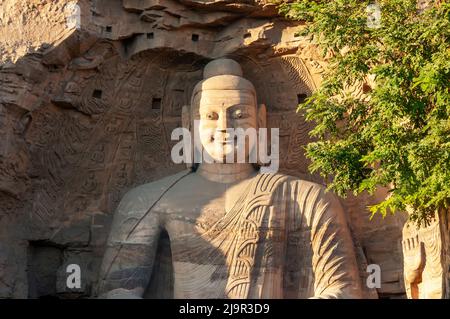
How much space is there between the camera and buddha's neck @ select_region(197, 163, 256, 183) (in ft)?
41.5

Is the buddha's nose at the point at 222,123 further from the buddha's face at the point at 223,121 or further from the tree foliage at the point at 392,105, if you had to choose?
the tree foliage at the point at 392,105

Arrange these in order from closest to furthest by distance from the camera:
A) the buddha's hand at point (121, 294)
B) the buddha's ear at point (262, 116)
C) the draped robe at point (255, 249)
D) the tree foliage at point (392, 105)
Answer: the tree foliage at point (392, 105) < the buddha's hand at point (121, 294) < the draped robe at point (255, 249) < the buddha's ear at point (262, 116)

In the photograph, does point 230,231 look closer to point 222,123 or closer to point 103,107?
point 222,123

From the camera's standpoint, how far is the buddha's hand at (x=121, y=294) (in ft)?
39.0

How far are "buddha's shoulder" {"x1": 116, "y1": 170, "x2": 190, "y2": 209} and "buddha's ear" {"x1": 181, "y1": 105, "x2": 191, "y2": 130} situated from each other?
544 mm

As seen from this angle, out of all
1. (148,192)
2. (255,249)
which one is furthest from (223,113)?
(255,249)

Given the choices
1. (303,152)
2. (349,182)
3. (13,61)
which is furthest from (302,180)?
(13,61)

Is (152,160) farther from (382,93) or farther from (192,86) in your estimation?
(382,93)

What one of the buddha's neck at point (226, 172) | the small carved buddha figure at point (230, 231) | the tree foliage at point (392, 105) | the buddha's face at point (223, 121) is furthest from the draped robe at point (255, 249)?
the tree foliage at point (392, 105)

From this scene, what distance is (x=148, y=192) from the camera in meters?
12.6

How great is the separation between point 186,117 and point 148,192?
39.5 inches

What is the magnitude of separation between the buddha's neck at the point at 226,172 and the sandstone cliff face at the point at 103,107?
61cm

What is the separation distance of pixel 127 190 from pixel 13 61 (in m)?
1.95

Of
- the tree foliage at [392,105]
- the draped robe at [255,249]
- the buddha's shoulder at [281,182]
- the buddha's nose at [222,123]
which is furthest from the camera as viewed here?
the buddha's nose at [222,123]
